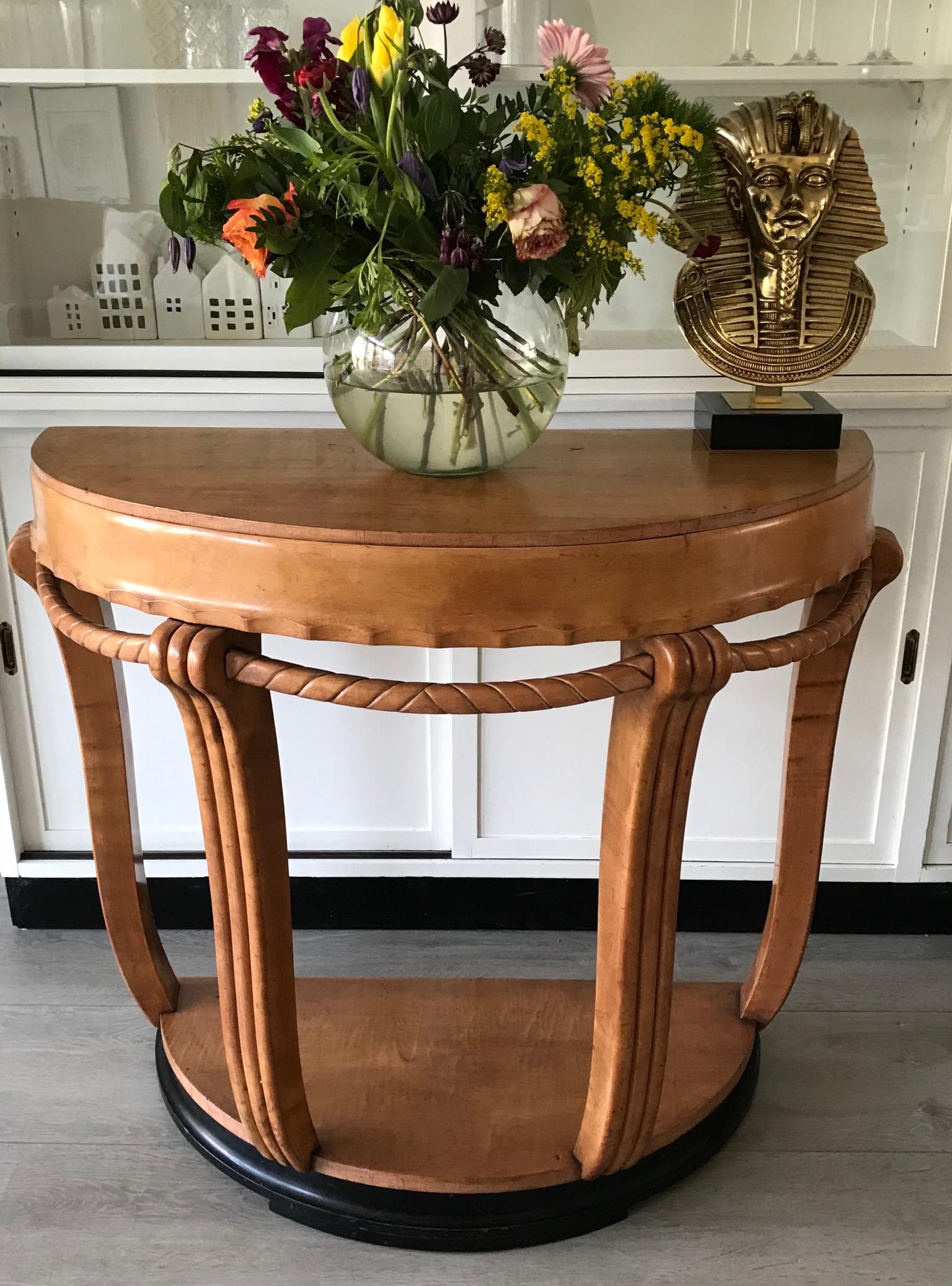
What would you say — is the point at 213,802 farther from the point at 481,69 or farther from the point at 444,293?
the point at 481,69

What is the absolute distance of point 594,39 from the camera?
1568 millimetres

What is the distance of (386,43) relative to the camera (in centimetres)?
101

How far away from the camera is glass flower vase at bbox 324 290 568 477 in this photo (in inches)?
44.7

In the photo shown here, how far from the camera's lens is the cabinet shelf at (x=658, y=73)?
61.1 inches

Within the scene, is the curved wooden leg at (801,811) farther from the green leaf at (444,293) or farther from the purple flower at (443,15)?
the purple flower at (443,15)

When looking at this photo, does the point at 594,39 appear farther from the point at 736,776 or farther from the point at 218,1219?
the point at 218,1219

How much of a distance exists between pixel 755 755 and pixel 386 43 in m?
1.21

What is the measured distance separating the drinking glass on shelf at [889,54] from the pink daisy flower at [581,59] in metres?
0.69

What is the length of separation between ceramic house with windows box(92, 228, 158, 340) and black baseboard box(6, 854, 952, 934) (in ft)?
2.87

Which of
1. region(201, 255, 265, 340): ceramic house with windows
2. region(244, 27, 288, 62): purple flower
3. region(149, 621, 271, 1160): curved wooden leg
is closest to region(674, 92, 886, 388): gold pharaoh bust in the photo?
region(244, 27, 288, 62): purple flower

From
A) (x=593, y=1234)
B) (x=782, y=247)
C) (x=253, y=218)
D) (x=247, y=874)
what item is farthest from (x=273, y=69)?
(x=593, y=1234)

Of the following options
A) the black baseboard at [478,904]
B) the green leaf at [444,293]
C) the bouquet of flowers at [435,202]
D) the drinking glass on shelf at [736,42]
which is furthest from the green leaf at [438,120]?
the black baseboard at [478,904]

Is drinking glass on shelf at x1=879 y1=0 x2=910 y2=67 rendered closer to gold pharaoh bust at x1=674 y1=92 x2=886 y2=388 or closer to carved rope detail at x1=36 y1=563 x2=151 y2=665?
gold pharaoh bust at x1=674 y1=92 x2=886 y2=388

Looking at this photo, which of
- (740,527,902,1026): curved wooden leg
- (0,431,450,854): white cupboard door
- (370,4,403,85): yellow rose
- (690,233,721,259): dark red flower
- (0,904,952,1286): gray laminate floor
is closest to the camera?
(370,4,403,85): yellow rose
